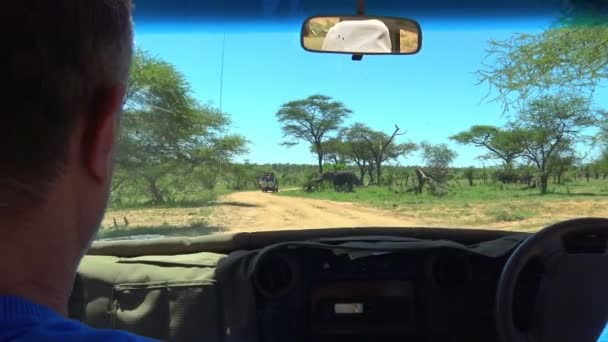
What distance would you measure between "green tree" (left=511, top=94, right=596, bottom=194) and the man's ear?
550 centimetres

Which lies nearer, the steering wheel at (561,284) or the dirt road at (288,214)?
the steering wheel at (561,284)

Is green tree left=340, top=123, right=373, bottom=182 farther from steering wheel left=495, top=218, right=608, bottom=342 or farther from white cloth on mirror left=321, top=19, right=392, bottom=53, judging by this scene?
steering wheel left=495, top=218, right=608, bottom=342

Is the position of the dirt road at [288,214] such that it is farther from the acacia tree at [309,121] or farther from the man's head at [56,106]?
the man's head at [56,106]

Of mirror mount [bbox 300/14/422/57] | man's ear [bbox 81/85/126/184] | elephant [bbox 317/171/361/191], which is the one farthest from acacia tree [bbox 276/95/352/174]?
man's ear [bbox 81/85/126/184]

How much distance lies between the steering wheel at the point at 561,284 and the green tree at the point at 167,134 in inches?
111

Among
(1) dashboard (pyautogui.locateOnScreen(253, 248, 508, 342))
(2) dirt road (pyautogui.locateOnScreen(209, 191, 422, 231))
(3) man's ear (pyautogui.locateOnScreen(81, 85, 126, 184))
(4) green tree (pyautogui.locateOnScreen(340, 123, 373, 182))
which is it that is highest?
(4) green tree (pyautogui.locateOnScreen(340, 123, 373, 182))

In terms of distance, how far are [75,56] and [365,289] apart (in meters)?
2.73

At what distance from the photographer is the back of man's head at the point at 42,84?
105 centimetres

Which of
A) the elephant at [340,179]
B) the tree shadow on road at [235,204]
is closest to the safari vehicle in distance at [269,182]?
the tree shadow on road at [235,204]

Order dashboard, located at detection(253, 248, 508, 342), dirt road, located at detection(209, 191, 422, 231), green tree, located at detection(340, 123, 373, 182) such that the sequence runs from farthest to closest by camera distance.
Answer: green tree, located at detection(340, 123, 373, 182) → dirt road, located at detection(209, 191, 422, 231) → dashboard, located at detection(253, 248, 508, 342)

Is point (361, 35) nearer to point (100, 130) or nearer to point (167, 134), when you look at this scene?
point (167, 134)

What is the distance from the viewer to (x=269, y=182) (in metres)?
A: 5.79

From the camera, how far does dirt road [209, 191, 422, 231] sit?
4520 mm

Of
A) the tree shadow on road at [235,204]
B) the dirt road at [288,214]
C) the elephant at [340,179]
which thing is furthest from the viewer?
the elephant at [340,179]
